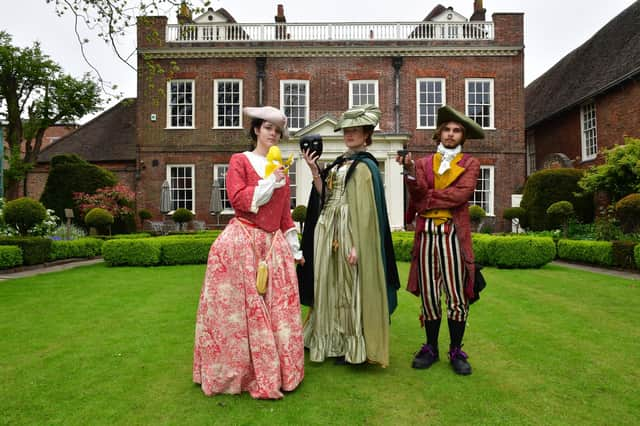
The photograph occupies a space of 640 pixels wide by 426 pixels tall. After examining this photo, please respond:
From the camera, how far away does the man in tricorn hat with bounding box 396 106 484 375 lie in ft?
10.7

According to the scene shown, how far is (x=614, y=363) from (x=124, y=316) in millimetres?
5141

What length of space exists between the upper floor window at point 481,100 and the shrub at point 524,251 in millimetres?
9710

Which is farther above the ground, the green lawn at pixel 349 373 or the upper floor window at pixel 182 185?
the upper floor window at pixel 182 185

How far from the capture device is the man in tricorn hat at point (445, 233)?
129 inches

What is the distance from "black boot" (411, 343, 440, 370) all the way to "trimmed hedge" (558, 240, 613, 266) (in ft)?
25.1

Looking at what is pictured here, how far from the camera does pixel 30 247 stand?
9211 millimetres

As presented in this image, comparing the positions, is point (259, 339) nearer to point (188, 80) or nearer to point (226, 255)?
point (226, 255)

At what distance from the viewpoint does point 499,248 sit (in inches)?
353

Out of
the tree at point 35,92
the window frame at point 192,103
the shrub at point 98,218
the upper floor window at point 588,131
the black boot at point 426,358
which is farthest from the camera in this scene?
the tree at point 35,92

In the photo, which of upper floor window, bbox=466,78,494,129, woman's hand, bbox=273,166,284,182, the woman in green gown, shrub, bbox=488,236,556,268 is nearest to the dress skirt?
woman's hand, bbox=273,166,284,182

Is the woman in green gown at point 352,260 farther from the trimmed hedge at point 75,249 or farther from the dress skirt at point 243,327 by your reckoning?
the trimmed hedge at point 75,249

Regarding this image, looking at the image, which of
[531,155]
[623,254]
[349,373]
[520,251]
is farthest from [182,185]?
[531,155]

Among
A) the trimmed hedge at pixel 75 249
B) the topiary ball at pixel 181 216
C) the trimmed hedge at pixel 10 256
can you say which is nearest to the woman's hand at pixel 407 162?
the trimmed hedge at pixel 10 256

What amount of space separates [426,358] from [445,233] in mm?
1062
